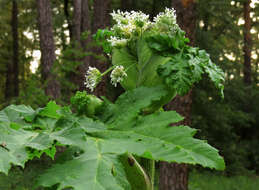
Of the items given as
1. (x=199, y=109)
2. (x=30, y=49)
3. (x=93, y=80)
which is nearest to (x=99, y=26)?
(x=199, y=109)

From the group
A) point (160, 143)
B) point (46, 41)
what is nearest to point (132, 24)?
point (160, 143)

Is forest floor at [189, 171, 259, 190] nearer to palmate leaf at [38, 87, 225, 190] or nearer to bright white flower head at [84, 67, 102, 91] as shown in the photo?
bright white flower head at [84, 67, 102, 91]

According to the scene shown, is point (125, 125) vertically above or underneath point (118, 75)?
underneath

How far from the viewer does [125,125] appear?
91cm

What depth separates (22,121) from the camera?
961 mm

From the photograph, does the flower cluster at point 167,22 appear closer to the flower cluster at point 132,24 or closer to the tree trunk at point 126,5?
the flower cluster at point 132,24

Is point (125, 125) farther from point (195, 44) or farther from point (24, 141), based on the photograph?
point (195, 44)

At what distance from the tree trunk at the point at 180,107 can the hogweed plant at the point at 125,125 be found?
4094mm

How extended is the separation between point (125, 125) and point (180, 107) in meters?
4.42

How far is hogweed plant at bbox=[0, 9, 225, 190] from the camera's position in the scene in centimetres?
75

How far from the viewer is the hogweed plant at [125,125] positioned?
2.48 feet

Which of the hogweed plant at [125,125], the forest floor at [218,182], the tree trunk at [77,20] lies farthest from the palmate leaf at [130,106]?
the tree trunk at [77,20]

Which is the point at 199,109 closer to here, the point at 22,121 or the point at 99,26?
the point at 99,26

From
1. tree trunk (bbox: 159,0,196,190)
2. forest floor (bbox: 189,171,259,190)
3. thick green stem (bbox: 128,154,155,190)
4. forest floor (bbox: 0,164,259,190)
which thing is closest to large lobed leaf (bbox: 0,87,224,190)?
thick green stem (bbox: 128,154,155,190)
